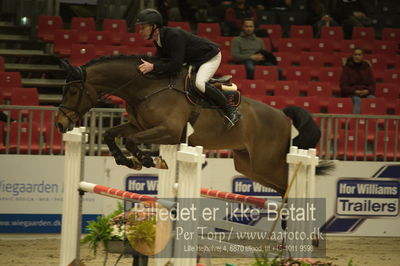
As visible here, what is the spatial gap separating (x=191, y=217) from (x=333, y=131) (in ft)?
14.5

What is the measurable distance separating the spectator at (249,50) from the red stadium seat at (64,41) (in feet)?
7.62

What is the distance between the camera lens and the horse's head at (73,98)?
20.8 feet

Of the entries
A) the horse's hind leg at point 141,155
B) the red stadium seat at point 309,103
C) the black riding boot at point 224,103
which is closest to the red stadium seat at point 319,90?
the red stadium seat at point 309,103

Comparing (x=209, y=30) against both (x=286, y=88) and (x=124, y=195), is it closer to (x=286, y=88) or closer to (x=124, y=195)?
(x=286, y=88)

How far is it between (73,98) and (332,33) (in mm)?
7182

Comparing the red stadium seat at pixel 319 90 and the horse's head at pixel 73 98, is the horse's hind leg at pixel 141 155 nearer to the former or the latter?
the horse's head at pixel 73 98

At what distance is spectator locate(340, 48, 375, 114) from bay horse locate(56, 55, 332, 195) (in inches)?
133

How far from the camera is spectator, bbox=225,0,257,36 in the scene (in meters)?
12.3

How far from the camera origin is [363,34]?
1293 cm

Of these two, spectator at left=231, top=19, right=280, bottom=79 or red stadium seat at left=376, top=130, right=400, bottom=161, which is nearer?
red stadium seat at left=376, top=130, right=400, bottom=161

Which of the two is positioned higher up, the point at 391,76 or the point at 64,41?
the point at 64,41

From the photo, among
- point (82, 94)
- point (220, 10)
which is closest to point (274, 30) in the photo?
point (220, 10)

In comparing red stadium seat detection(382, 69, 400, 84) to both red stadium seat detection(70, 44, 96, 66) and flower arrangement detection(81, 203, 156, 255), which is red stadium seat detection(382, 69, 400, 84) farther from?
flower arrangement detection(81, 203, 156, 255)

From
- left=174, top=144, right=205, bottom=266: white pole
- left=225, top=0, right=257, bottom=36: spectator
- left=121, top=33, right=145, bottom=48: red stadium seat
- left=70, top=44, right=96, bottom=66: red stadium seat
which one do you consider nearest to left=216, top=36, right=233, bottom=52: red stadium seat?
left=225, top=0, right=257, bottom=36: spectator
